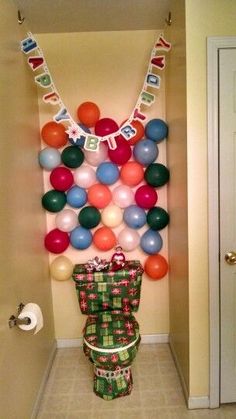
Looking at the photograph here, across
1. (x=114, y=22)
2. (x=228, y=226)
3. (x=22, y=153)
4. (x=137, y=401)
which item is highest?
(x=114, y=22)

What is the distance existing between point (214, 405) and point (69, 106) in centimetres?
217

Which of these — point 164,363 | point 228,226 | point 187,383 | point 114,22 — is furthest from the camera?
point 164,363

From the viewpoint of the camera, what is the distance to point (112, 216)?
2219 millimetres

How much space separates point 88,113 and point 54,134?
27 centimetres

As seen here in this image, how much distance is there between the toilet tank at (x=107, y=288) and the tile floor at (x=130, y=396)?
1.54ft

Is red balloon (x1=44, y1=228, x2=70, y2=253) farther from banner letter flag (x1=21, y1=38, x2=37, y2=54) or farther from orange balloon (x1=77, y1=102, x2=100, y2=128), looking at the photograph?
banner letter flag (x1=21, y1=38, x2=37, y2=54)

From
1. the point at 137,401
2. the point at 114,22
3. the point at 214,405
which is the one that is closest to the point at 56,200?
the point at 114,22

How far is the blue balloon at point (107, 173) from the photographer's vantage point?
2.16 metres

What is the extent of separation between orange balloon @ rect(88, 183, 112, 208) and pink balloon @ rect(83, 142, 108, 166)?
0.16 meters

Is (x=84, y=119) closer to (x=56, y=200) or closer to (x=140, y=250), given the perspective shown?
(x=56, y=200)

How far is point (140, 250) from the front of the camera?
2414 mm

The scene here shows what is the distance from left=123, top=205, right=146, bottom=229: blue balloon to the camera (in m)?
2.20

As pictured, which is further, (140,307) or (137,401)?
(140,307)

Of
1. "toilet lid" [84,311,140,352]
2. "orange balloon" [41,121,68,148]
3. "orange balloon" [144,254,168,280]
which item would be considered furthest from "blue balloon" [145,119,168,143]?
"toilet lid" [84,311,140,352]
